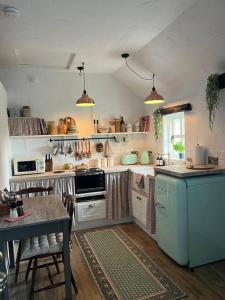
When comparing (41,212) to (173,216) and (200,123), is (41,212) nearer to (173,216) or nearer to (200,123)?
(173,216)

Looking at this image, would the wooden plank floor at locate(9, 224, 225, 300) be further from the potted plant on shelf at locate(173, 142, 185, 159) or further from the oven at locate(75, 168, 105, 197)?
the potted plant on shelf at locate(173, 142, 185, 159)

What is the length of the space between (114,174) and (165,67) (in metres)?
1.76

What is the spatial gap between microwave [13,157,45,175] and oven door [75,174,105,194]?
613 millimetres

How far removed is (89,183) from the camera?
12.2ft

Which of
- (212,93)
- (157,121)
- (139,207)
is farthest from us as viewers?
(157,121)

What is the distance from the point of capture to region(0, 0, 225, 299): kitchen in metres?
2.26

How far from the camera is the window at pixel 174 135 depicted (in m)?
3.65

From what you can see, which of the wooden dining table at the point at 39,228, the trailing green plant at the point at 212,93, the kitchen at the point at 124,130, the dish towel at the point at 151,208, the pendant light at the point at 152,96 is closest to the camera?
the wooden dining table at the point at 39,228

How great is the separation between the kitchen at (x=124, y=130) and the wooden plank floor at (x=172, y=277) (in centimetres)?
1

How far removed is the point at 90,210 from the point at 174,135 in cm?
179

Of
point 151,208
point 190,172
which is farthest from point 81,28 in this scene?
point 151,208

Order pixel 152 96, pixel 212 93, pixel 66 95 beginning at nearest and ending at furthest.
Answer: pixel 212 93
pixel 152 96
pixel 66 95

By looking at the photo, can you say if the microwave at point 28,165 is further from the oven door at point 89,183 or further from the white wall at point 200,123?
the white wall at point 200,123

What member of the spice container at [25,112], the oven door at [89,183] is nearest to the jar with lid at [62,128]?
the spice container at [25,112]
